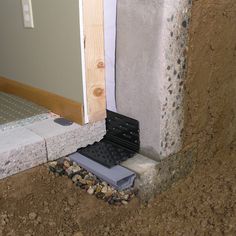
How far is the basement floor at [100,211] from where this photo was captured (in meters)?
1.59

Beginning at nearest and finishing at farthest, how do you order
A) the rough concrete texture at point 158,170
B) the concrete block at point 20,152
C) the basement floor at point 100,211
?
the basement floor at point 100,211 → the concrete block at point 20,152 → the rough concrete texture at point 158,170

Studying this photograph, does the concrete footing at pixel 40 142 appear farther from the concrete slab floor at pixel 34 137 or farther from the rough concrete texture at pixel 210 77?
the rough concrete texture at pixel 210 77

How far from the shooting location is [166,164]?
6.23 feet

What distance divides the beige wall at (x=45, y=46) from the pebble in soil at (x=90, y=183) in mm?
410

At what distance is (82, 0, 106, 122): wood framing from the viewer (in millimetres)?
1784

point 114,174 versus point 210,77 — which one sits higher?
point 210,77

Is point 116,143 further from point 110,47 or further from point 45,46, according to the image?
point 45,46

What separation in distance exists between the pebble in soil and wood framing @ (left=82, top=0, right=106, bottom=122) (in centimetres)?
32

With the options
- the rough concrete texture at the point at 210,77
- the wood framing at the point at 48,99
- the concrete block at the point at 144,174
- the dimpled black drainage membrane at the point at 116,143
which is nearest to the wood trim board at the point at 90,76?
the wood framing at the point at 48,99

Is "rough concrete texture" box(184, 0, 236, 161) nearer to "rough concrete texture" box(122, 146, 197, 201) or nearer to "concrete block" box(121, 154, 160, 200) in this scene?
"rough concrete texture" box(122, 146, 197, 201)

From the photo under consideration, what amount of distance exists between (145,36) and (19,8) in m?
1.00

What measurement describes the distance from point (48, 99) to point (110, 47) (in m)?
0.60

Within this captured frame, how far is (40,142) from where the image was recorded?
70.7 inches

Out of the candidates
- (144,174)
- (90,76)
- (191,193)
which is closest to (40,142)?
(90,76)
